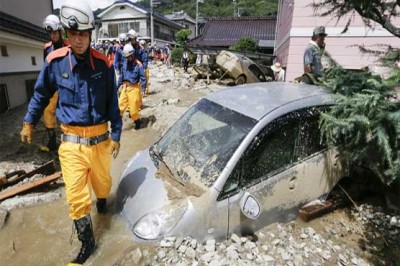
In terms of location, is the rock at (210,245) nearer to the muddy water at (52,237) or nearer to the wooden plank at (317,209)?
the muddy water at (52,237)

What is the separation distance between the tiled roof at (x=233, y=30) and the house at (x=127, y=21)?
11.6 meters

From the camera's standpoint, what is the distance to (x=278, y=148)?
2971 millimetres

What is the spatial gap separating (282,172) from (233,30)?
84.1ft

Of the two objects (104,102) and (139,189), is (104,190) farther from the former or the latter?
(104,102)

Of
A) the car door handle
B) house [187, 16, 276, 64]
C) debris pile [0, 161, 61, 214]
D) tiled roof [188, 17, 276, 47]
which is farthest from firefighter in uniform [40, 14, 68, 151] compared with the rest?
tiled roof [188, 17, 276, 47]

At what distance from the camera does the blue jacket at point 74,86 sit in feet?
Result: 9.00

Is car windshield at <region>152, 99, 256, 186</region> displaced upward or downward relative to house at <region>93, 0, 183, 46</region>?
downward

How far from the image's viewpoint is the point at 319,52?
164 inches

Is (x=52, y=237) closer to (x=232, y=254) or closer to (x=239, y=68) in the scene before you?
(x=232, y=254)

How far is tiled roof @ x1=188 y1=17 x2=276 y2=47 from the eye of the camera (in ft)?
82.9

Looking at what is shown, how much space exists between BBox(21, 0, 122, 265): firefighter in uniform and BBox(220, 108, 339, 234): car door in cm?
132

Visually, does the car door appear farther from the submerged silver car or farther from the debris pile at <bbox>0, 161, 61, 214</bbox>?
the debris pile at <bbox>0, 161, 61, 214</bbox>

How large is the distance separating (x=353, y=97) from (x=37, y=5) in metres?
11.9

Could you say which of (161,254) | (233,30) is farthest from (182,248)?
(233,30)
